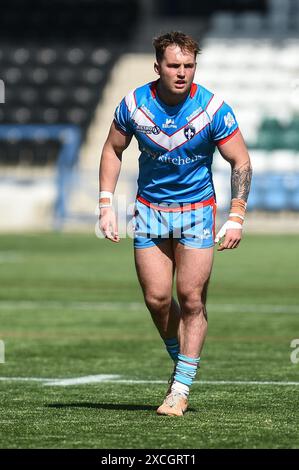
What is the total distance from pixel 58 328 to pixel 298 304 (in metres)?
3.58

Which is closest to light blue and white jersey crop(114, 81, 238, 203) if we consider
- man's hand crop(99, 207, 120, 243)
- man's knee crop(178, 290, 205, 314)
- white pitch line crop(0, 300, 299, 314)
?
man's hand crop(99, 207, 120, 243)

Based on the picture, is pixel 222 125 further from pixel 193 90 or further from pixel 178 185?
pixel 178 185

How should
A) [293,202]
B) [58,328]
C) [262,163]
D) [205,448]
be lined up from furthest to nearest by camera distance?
[262,163] → [293,202] → [58,328] → [205,448]

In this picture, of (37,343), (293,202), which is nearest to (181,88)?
(37,343)

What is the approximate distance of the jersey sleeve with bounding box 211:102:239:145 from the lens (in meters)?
7.47

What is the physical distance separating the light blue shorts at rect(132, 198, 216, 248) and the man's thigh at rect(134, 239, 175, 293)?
36 mm

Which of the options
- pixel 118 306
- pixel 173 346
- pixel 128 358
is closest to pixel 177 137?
pixel 173 346

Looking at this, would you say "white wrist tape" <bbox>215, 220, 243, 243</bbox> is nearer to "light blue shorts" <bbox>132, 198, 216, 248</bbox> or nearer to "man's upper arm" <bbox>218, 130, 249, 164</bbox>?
"light blue shorts" <bbox>132, 198, 216, 248</bbox>

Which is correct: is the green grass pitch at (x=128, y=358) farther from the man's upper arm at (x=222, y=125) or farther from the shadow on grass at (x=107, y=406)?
the man's upper arm at (x=222, y=125)

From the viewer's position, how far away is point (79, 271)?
67.8 ft

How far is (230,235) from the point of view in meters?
7.38

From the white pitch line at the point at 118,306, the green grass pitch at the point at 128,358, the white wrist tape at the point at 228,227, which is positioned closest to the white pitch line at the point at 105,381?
the green grass pitch at the point at 128,358

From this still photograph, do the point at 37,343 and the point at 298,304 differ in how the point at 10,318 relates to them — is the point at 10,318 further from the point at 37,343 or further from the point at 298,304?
the point at 298,304

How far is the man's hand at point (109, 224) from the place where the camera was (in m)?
7.53
